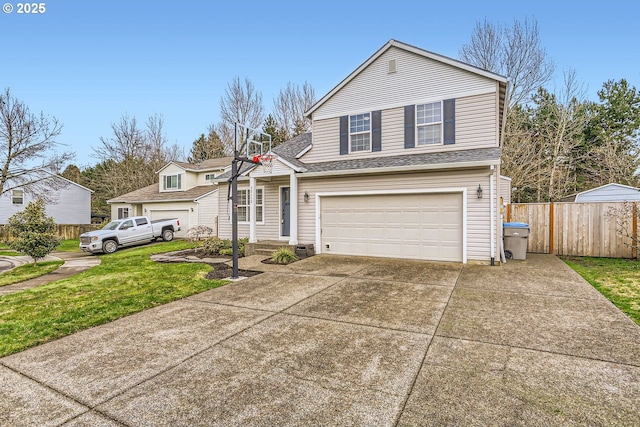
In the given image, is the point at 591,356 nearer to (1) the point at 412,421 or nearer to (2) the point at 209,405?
(1) the point at 412,421

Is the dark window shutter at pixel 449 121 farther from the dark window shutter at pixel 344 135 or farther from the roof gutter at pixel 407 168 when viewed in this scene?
the dark window shutter at pixel 344 135

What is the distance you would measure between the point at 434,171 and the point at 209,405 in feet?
28.2

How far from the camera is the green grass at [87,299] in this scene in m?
4.54

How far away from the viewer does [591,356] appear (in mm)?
3490

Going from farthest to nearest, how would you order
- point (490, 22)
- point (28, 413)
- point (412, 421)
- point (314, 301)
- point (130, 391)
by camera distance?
point (490, 22)
point (314, 301)
point (130, 391)
point (28, 413)
point (412, 421)

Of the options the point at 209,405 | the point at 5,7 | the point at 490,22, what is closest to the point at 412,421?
the point at 209,405

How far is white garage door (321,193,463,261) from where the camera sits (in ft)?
31.0

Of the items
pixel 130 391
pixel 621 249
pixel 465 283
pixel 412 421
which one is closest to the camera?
pixel 412 421

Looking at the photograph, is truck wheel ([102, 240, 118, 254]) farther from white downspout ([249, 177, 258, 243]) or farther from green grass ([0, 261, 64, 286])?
white downspout ([249, 177, 258, 243])

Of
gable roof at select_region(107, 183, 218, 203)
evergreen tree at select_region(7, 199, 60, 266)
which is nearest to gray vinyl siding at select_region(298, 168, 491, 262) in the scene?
evergreen tree at select_region(7, 199, 60, 266)

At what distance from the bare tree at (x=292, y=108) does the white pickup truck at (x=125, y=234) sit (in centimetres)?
1339

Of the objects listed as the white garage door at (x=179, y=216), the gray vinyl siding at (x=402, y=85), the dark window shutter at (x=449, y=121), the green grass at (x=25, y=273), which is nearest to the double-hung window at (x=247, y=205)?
the gray vinyl siding at (x=402, y=85)

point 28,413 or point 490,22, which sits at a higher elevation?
point 490,22

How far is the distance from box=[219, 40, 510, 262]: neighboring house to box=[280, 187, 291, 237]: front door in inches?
1.6
